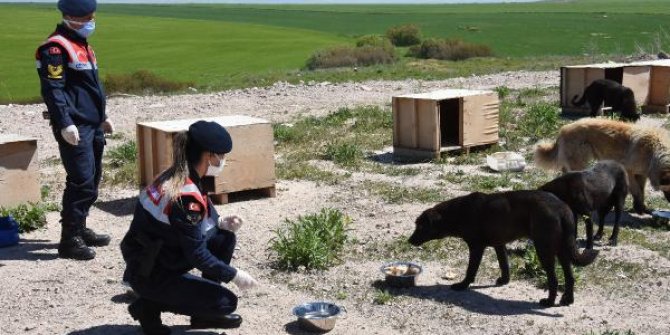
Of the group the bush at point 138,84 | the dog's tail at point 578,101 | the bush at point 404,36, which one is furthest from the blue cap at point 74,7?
the bush at point 404,36

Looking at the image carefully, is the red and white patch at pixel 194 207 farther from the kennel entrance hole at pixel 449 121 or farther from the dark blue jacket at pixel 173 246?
the kennel entrance hole at pixel 449 121

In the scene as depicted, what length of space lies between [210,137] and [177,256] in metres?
0.77

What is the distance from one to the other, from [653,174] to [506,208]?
340cm

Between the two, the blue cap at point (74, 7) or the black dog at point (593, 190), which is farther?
the black dog at point (593, 190)

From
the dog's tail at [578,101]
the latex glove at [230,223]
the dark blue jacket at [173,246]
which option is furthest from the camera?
the dog's tail at [578,101]

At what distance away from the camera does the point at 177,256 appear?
19.8 ft

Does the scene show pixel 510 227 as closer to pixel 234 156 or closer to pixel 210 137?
pixel 210 137

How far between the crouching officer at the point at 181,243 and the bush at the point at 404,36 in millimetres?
51734

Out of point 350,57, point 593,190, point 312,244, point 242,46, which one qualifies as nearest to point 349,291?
point 312,244

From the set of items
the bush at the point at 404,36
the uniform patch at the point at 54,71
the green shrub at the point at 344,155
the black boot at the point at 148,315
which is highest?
the uniform patch at the point at 54,71

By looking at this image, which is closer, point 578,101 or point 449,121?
point 449,121

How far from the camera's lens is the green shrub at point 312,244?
8.12 meters

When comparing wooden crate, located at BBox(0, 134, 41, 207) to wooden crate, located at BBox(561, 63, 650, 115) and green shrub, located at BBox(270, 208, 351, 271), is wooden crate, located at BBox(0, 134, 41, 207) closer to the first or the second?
green shrub, located at BBox(270, 208, 351, 271)

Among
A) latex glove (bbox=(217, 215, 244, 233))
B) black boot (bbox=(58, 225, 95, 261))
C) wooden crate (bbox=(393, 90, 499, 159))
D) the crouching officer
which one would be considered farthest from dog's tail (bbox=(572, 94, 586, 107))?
the crouching officer
